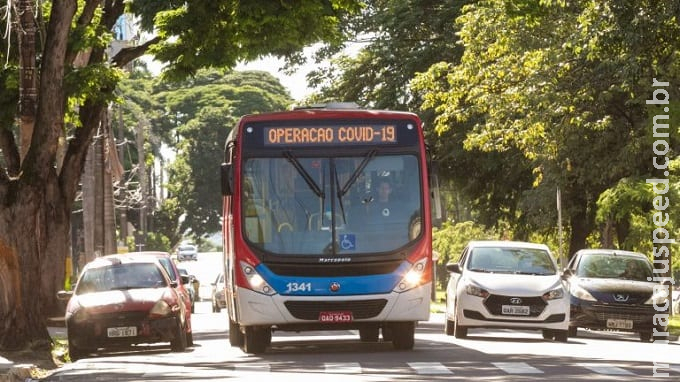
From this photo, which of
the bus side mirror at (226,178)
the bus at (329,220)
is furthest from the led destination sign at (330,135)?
the bus side mirror at (226,178)

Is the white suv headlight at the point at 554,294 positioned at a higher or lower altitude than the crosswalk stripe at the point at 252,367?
higher

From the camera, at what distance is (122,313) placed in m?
23.9

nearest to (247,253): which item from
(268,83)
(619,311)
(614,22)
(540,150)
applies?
(614,22)

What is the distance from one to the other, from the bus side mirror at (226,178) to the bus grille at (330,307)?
5.55 ft

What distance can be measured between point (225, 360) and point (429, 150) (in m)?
4.00

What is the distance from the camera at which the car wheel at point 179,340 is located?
24.4 m

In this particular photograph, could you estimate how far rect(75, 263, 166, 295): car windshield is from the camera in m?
25.1

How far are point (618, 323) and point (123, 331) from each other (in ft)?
29.7

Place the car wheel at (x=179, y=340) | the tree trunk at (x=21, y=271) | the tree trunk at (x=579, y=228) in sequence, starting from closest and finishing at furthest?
1. the tree trunk at (x=21, y=271)
2. the car wheel at (x=179, y=340)
3. the tree trunk at (x=579, y=228)

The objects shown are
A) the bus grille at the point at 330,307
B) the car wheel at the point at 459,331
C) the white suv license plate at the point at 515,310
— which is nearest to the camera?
the bus grille at the point at 330,307

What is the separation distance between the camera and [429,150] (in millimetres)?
21672

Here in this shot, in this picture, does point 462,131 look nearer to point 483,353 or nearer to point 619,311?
point 619,311

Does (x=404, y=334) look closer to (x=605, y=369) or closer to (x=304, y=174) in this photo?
(x=304, y=174)

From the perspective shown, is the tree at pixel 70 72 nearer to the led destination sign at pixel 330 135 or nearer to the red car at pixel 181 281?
the red car at pixel 181 281
